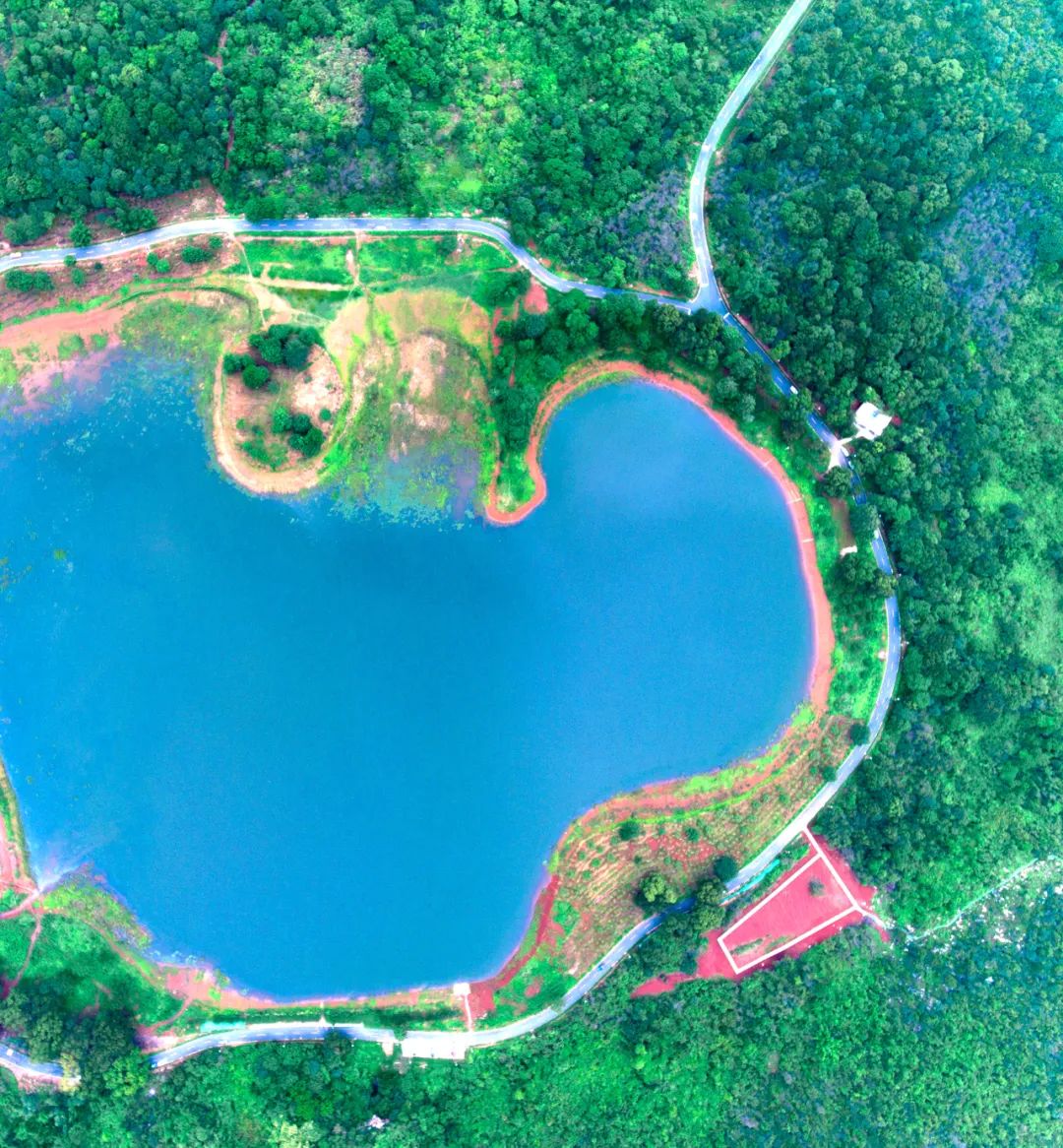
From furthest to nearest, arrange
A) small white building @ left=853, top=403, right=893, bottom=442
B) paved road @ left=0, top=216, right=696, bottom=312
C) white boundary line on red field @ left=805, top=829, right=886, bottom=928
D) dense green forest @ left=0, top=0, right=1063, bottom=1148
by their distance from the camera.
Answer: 1. paved road @ left=0, top=216, right=696, bottom=312
2. small white building @ left=853, top=403, right=893, bottom=442
3. white boundary line on red field @ left=805, top=829, right=886, bottom=928
4. dense green forest @ left=0, top=0, right=1063, bottom=1148

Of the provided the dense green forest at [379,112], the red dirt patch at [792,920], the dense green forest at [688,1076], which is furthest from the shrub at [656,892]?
the dense green forest at [379,112]

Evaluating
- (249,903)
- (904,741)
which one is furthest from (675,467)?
(249,903)

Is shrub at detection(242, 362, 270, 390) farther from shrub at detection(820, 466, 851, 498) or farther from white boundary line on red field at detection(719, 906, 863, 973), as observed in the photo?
white boundary line on red field at detection(719, 906, 863, 973)

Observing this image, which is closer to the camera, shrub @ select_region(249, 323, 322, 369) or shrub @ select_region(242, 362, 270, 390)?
shrub @ select_region(242, 362, 270, 390)

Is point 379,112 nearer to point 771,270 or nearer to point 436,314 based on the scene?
point 436,314

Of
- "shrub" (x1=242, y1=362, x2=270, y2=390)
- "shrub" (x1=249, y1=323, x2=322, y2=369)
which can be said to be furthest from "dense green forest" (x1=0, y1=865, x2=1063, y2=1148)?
"shrub" (x1=249, y1=323, x2=322, y2=369)

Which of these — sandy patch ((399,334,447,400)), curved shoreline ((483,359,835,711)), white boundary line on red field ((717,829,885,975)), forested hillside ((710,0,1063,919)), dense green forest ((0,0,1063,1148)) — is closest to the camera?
dense green forest ((0,0,1063,1148))
